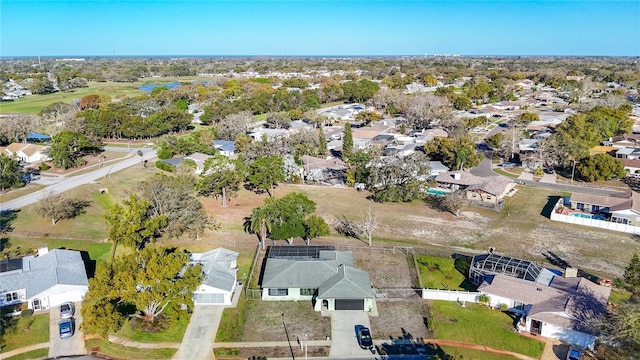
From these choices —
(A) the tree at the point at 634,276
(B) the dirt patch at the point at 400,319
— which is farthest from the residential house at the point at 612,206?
(B) the dirt patch at the point at 400,319

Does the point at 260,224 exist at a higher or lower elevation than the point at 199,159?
lower

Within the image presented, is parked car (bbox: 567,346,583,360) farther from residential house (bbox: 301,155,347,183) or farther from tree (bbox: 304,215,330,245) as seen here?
residential house (bbox: 301,155,347,183)

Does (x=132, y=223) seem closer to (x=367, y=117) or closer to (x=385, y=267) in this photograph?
(x=385, y=267)

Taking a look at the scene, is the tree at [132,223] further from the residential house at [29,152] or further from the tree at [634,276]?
the residential house at [29,152]

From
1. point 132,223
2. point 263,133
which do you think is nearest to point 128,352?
point 132,223

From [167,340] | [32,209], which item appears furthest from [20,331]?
[32,209]
